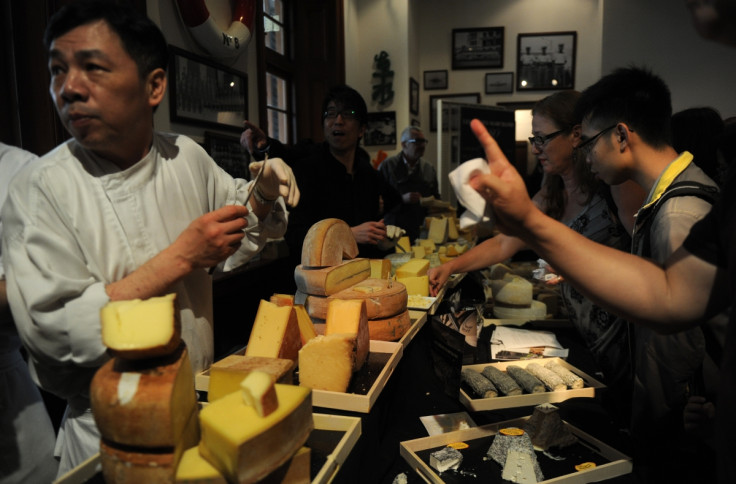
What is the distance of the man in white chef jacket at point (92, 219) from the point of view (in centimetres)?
98

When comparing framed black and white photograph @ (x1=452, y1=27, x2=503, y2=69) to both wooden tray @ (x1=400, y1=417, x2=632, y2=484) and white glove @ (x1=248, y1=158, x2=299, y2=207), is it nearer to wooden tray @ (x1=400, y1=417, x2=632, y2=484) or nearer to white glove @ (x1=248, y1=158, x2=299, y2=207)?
white glove @ (x1=248, y1=158, x2=299, y2=207)

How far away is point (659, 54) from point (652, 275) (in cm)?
783

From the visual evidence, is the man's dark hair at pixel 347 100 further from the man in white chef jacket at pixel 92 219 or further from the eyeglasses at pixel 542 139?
the man in white chef jacket at pixel 92 219

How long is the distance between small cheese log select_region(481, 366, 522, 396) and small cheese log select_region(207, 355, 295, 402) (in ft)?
2.53

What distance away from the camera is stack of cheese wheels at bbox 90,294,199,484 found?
0.69m

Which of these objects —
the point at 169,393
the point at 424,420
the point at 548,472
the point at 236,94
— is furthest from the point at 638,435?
the point at 236,94

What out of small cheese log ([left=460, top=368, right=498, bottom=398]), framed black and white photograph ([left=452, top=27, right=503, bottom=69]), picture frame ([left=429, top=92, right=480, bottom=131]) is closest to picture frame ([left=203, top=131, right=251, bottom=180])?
small cheese log ([left=460, top=368, right=498, bottom=398])

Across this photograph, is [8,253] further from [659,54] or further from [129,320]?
[659,54]

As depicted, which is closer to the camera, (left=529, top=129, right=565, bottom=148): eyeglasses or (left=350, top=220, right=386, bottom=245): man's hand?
(left=529, top=129, right=565, bottom=148): eyeglasses

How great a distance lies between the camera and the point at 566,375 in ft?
5.32

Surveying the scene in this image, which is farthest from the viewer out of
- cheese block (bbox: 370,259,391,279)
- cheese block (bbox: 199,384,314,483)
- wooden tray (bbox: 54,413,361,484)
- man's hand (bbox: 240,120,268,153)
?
man's hand (bbox: 240,120,268,153)

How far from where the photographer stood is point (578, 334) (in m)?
2.14

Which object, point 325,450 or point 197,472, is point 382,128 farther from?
point 197,472

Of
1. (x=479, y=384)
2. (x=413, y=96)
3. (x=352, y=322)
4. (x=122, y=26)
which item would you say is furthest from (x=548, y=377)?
(x=413, y=96)
